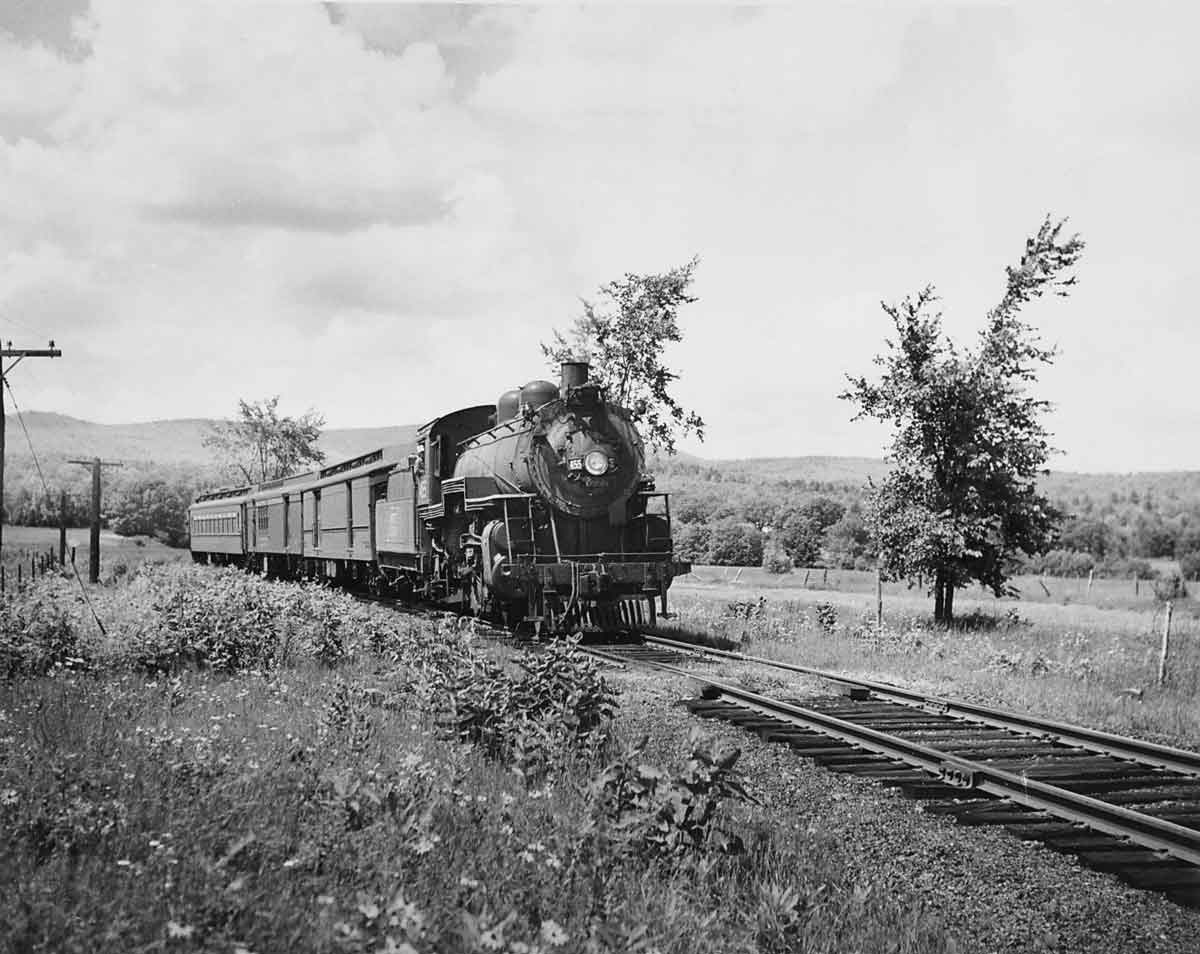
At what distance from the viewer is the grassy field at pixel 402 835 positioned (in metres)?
4.05

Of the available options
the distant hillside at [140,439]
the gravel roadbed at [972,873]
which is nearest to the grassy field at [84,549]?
the gravel roadbed at [972,873]

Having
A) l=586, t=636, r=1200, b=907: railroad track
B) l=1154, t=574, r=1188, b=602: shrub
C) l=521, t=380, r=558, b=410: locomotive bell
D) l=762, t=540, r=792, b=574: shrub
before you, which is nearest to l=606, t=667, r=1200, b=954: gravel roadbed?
l=586, t=636, r=1200, b=907: railroad track

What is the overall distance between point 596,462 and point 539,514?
117 centimetres

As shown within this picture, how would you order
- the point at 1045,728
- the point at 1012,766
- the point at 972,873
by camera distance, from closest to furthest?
the point at 972,873 < the point at 1012,766 < the point at 1045,728

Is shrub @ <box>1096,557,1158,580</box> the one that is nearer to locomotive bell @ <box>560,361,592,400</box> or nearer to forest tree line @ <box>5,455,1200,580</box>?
forest tree line @ <box>5,455,1200,580</box>

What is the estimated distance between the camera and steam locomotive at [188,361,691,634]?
47.6 feet

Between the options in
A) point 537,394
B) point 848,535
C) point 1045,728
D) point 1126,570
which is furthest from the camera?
point 848,535

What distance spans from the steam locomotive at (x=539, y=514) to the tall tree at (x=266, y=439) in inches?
1463

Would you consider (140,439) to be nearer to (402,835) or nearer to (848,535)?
(848,535)

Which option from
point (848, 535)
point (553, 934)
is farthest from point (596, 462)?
point (848, 535)

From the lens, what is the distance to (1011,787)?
7398 millimetres

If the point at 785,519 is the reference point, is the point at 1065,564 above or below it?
below

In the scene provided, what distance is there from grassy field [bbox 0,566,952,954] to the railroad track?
150 cm

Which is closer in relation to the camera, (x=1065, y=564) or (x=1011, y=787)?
(x=1011, y=787)
